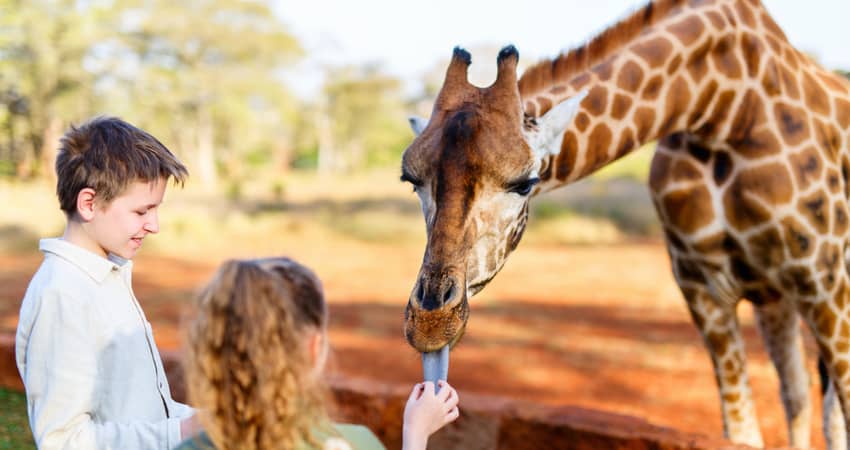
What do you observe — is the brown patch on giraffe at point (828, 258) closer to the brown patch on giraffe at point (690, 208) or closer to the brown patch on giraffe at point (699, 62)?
the brown patch on giraffe at point (690, 208)

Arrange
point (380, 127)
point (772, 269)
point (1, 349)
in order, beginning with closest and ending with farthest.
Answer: point (772, 269) < point (1, 349) < point (380, 127)

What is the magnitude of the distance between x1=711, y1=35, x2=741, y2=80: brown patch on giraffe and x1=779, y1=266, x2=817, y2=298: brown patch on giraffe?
2.87ft

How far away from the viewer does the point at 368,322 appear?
9656mm

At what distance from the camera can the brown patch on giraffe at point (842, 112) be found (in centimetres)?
343

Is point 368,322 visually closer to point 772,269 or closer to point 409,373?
point 409,373

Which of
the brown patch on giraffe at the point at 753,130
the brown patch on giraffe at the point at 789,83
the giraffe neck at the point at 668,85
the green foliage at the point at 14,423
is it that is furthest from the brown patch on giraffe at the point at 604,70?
the green foliage at the point at 14,423

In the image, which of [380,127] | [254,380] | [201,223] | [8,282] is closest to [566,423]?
[254,380]

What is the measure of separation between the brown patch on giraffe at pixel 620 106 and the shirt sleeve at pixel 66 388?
2072 millimetres

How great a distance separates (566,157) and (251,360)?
1846 millimetres

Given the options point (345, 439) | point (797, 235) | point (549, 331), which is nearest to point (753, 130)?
point (797, 235)

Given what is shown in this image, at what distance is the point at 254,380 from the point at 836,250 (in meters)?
2.78

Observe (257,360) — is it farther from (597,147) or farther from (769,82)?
(769,82)

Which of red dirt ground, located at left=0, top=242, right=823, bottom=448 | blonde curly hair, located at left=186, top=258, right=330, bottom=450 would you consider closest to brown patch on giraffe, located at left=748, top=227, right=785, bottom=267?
red dirt ground, located at left=0, top=242, right=823, bottom=448

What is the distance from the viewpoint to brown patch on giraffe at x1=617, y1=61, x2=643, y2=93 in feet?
10.1
